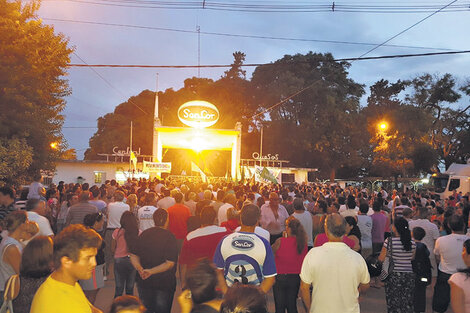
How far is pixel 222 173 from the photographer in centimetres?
5534

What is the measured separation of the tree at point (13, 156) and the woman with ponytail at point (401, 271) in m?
12.5

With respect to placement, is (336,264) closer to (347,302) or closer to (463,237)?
(347,302)

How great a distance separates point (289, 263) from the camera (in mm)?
5480

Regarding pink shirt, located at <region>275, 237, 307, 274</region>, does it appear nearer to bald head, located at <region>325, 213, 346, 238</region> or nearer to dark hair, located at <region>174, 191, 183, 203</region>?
bald head, located at <region>325, 213, 346, 238</region>

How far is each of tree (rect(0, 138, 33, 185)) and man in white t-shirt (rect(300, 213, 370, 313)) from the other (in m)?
12.8

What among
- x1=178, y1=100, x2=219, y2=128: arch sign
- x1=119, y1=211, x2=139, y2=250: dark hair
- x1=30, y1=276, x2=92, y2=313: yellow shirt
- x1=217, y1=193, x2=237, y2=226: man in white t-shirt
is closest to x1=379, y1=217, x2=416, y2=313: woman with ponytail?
x1=217, y1=193, x2=237, y2=226: man in white t-shirt

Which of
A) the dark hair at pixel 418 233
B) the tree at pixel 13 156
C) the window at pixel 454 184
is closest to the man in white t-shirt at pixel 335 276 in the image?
the dark hair at pixel 418 233

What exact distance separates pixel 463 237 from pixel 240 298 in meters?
5.10

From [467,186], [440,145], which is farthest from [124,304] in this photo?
[440,145]

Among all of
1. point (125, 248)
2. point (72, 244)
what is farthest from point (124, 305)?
point (125, 248)

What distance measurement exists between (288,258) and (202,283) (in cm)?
287

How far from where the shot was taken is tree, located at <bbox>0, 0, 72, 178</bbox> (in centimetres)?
1453

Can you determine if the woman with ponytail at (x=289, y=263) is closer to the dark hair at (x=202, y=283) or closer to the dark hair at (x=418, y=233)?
the dark hair at (x=418, y=233)

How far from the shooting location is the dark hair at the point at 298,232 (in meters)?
5.46
